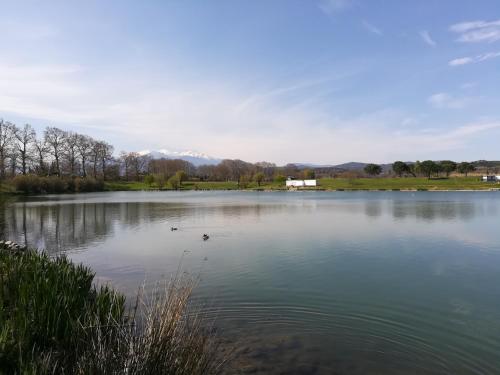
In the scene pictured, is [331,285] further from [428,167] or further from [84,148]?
[428,167]

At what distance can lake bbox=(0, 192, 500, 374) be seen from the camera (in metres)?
7.57

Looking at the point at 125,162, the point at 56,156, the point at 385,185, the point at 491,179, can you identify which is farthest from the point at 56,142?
the point at 491,179

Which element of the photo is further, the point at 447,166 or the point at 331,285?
the point at 447,166

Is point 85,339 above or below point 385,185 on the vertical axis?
below

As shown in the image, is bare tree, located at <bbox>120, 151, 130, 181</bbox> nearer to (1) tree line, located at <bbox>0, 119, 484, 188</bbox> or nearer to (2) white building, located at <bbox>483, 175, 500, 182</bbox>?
(1) tree line, located at <bbox>0, 119, 484, 188</bbox>

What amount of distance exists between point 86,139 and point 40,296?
348 feet

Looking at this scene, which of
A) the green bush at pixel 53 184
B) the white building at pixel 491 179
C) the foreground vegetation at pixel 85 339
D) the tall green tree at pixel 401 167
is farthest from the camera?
the tall green tree at pixel 401 167

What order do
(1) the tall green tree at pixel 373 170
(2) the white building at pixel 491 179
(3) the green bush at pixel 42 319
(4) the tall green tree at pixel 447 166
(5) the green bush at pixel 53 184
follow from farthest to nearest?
(1) the tall green tree at pixel 373 170 → (4) the tall green tree at pixel 447 166 → (2) the white building at pixel 491 179 → (5) the green bush at pixel 53 184 → (3) the green bush at pixel 42 319

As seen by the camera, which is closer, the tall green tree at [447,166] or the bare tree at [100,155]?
the bare tree at [100,155]

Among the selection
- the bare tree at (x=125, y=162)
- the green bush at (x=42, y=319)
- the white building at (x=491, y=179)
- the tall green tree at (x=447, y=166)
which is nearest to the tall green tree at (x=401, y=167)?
the tall green tree at (x=447, y=166)

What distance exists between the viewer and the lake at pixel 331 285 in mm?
7566

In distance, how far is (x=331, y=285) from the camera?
12273mm

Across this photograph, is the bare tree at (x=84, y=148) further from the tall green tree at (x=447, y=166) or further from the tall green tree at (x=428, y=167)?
the tall green tree at (x=447, y=166)

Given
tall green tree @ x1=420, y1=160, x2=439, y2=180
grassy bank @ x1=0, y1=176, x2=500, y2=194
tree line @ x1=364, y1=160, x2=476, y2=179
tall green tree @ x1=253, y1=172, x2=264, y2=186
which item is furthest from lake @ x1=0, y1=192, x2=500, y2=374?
tree line @ x1=364, y1=160, x2=476, y2=179
